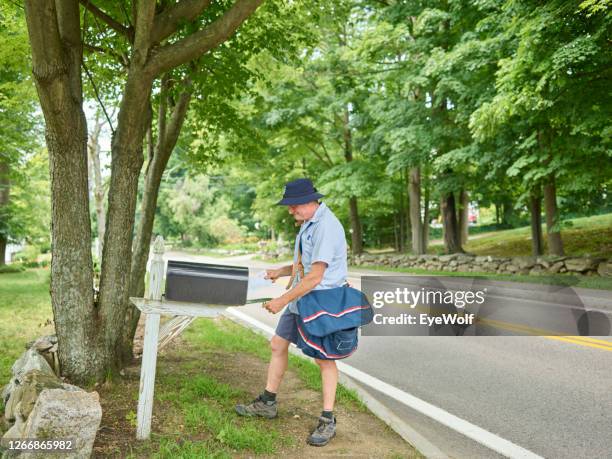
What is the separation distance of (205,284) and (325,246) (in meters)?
0.91

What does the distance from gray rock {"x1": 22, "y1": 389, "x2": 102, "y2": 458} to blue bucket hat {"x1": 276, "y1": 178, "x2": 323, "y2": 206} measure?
6.26 feet

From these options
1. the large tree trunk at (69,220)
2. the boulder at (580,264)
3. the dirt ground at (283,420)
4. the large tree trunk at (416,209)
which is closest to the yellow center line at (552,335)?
the dirt ground at (283,420)

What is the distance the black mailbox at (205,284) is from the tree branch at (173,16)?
7.86 ft

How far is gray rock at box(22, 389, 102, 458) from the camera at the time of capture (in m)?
2.79

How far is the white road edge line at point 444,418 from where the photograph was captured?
3.62 meters

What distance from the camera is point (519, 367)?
18.9 ft

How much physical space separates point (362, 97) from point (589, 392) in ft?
58.6

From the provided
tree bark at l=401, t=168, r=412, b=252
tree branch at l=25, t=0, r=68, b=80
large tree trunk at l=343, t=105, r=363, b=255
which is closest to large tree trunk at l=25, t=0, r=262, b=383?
tree branch at l=25, t=0, r=68, b=80

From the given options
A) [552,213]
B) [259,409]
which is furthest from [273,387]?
[552,213]

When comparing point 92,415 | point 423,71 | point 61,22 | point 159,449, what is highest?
point 423,71

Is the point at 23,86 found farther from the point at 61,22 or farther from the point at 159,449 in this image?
the point at 159,449

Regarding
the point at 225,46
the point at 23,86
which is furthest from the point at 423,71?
the point at 23,86

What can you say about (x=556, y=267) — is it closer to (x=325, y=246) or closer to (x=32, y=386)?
(x=325, y=246)

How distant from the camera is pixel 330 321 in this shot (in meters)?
3.56
